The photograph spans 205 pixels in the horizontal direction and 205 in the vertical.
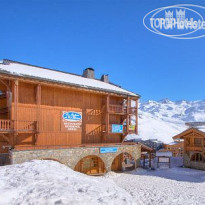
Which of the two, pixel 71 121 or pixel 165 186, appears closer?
pixel 165 186

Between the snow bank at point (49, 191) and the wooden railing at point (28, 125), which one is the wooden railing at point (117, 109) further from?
the snow bank at point (49, 191)

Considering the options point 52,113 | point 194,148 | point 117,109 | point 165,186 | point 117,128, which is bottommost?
point 165,186

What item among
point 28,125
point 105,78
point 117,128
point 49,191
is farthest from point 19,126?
point 105,78

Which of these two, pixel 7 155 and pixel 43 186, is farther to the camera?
pixel 7 155

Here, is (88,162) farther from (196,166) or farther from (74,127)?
(196,166)

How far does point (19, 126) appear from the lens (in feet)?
49.9

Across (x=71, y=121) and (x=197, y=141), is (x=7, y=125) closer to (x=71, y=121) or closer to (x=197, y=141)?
(x=71, y=121)

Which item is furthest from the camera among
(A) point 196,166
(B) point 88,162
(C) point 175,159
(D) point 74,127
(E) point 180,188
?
(C) point 175,159

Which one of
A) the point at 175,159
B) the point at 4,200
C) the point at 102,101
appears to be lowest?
the point at 175,159

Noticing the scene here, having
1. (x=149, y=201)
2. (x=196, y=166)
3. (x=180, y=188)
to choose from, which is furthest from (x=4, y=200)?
(x=196, y=166)

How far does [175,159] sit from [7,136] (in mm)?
22454

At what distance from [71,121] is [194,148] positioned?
1496 cm

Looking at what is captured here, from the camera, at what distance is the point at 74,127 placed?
61.0ft

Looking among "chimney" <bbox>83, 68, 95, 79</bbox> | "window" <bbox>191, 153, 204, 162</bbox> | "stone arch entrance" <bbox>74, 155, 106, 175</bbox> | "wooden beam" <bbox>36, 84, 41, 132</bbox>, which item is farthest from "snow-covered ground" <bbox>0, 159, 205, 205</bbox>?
"chimney" <bbox>83, 68, 95, 79</bbox>
